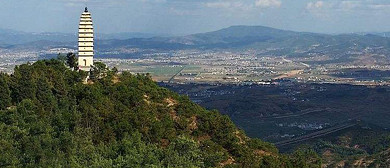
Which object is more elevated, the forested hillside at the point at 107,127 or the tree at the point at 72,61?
the tree at the point at 72,61

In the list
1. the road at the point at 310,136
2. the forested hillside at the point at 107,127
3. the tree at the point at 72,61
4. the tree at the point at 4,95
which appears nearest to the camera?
the forested hillside at the point at 107,127

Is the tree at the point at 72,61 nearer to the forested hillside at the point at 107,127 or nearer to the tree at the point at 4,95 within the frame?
the forested hillside at the point at 107,127

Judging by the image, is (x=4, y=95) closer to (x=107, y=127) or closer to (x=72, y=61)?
(x=107, y=127)

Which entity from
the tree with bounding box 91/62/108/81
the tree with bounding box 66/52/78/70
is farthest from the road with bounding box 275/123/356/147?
the tree with bounding box 91/62/108/81

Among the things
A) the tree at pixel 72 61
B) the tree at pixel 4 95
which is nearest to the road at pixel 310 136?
the tree at pixel 72 61

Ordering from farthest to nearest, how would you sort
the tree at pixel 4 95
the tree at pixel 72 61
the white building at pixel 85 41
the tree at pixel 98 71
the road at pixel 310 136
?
1. the road at pixel 310 136
2. the tree at pixel 72 61
3. the white building at pixel 85 41
4. the tree at pixel 98 71
5. the tree at pixel 4 95

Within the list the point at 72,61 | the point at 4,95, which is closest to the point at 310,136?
the point at 72,61
